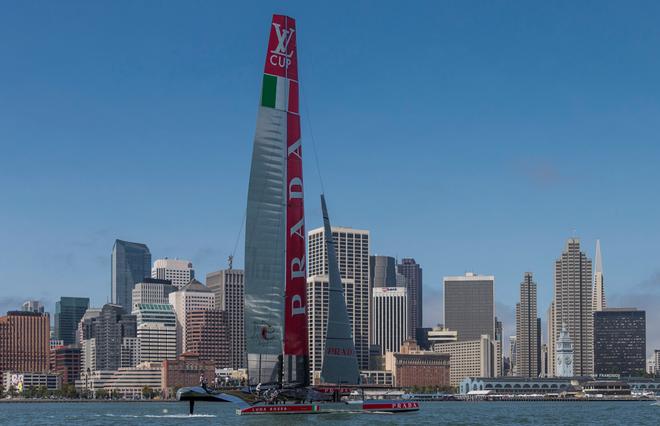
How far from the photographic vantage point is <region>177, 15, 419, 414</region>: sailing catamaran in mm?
81562

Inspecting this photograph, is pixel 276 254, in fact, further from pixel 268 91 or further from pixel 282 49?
pixel 282 49

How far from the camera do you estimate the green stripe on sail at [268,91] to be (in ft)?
268

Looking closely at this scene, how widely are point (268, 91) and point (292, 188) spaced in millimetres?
6760

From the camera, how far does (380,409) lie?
302 ft

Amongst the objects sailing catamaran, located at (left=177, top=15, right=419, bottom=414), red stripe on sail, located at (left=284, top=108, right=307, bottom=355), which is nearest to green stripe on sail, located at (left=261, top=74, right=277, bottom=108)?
sailing catamaran, located at (left=177, top=15, right=419, bottom=414)

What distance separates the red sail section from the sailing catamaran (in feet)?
0.22

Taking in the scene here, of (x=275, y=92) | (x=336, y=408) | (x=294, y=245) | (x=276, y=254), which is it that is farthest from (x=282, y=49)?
(x=336, y=408)

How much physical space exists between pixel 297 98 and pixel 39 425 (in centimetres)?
4090

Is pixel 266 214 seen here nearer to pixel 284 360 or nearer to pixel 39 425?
pixel 284 360

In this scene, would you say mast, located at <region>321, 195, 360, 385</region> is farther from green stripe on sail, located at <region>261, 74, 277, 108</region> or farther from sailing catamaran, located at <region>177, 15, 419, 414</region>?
green stripe on sail, located at <region>261, 74, 277, 108</region>

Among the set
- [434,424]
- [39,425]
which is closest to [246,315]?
[434,424]

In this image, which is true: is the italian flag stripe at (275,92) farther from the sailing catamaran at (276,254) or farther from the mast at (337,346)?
the mast at (337,346)

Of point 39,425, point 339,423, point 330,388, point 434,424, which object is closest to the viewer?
point 339,423

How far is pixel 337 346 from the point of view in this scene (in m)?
91.9
